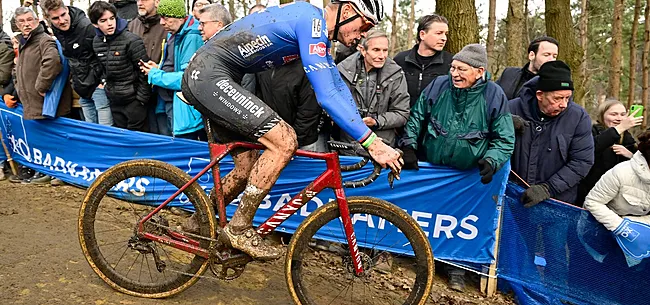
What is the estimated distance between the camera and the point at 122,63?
18.3 ft

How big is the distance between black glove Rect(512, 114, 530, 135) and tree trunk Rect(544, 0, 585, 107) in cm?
538

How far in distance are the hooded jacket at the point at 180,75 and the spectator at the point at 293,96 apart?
120 cm

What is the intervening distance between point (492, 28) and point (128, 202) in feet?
58.3

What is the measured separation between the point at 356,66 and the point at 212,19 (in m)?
1.44

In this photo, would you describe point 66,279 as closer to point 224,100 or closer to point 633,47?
point 224,100

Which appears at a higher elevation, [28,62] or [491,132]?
[28,62]

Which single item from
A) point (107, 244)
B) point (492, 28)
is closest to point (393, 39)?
point (492, 28)

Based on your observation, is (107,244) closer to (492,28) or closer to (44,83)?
(44,83)

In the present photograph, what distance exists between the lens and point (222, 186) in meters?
3.71

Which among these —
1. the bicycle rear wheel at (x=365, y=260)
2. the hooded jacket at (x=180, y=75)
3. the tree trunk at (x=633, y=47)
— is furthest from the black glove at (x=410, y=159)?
the tree trunk at (x=633, y=47)

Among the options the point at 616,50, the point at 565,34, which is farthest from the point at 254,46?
the point at 616,50

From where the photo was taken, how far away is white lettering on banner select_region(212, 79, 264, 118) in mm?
3252

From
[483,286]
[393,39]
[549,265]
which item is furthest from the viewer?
[393,39]

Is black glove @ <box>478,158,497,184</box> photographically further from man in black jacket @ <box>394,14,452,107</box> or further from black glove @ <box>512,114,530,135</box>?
man in black jacket @ <box>394,14,452,107</box>
